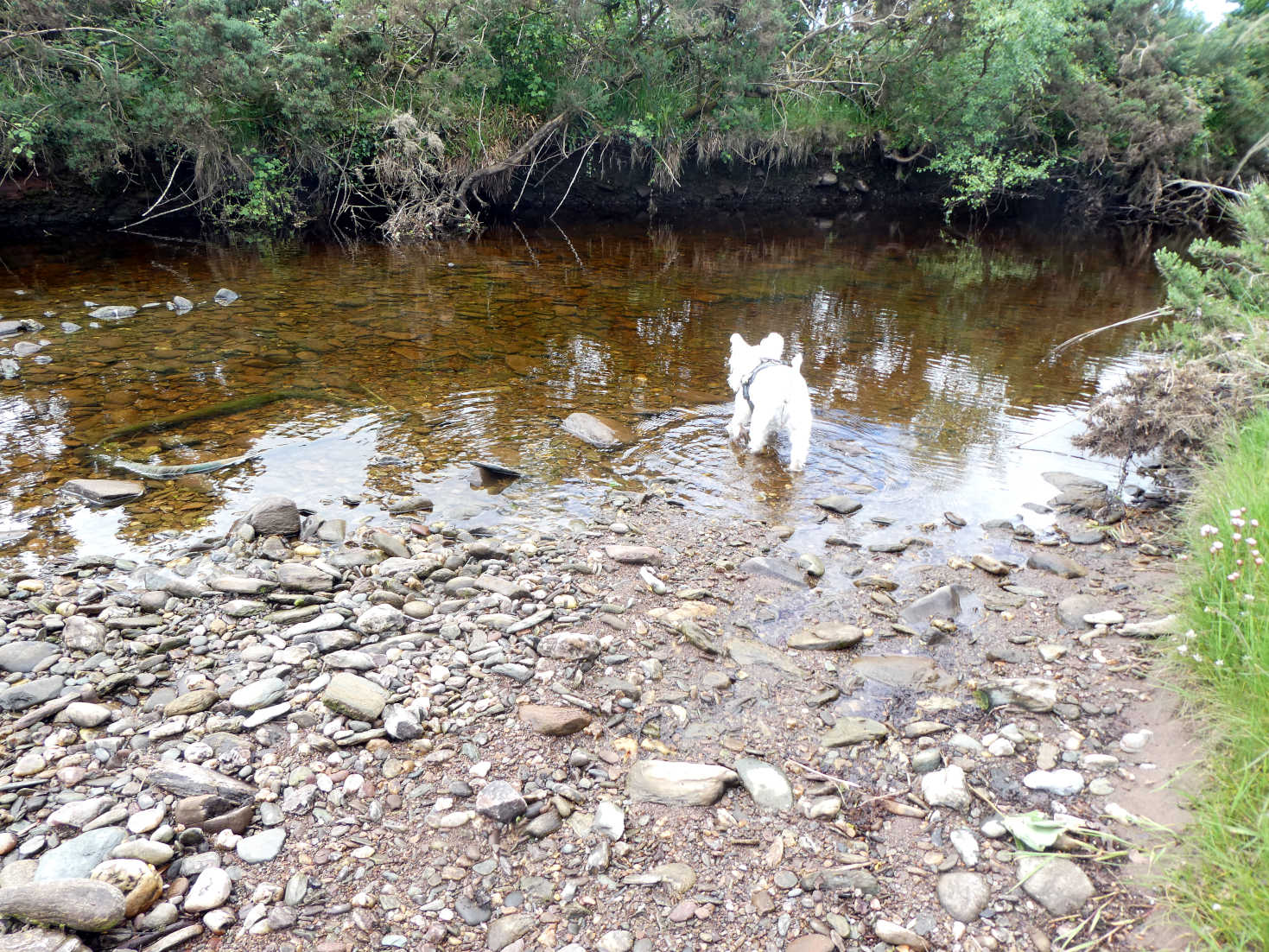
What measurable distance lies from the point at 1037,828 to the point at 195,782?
3.39 metres

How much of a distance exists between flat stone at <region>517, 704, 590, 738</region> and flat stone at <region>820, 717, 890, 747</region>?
1171 millimetres

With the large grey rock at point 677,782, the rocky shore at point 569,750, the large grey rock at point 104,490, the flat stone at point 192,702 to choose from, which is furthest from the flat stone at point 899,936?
the large grey rock at point 104,490

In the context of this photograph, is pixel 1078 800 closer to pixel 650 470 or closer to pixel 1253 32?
pixel 1253 32

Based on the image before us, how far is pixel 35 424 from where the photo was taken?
7.33 m

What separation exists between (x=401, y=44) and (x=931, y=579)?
1871 cm

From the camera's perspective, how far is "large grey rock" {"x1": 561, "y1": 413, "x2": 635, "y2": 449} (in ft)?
24.2

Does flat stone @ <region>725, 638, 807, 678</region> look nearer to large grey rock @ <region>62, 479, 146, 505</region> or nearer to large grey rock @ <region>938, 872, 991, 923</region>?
large grey rock @ <region>938, 872, 991, 923</region>

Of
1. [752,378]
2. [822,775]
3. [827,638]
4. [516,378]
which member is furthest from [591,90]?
[822,775]

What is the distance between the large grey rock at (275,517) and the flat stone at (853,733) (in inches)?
162

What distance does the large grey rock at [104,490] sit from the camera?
5.94 meters

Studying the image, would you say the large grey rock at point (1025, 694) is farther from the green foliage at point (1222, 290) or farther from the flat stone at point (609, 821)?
the green foliage at point (1222, 290)

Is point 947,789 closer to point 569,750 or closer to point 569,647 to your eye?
point 569,750

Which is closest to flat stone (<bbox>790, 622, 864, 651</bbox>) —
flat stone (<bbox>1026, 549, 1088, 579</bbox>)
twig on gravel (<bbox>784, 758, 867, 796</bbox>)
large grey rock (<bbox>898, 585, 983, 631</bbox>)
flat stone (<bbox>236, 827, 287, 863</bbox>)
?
large grey rock (<bbox>898, 585, 983, 631</bbox>)

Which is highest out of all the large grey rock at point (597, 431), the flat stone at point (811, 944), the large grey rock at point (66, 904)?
the large grey rock at point (597, 431)
